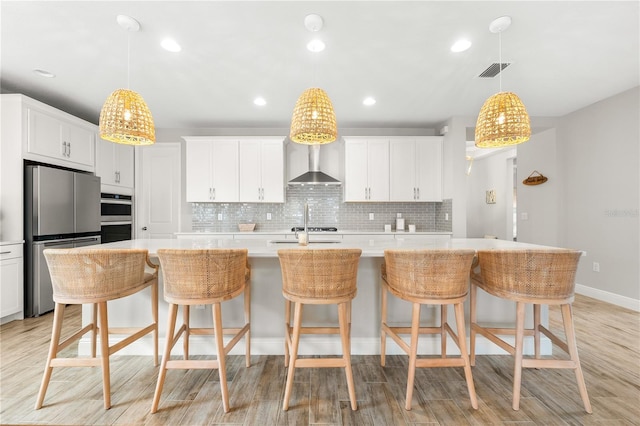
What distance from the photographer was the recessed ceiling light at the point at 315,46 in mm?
2449

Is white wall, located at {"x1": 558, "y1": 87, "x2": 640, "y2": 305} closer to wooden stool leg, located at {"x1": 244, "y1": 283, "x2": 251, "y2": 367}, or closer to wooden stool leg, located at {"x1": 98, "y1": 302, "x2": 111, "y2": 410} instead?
wooden stool leg, located at {"x1": 244, "y1": 283, "x2": 251, "y2": 367}

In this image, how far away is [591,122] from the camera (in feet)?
12.9

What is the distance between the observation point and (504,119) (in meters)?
2.07

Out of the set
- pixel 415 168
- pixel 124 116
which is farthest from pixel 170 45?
pixel 415 168

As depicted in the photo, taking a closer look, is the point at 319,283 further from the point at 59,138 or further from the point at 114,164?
the point at 114,164

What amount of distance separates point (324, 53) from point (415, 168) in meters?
2.65

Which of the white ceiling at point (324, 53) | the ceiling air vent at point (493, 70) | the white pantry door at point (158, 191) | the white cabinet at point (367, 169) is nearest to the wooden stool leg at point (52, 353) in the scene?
the white ceiling at point (324, 53)

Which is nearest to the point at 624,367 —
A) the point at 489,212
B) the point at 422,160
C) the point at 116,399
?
the point at 422,160

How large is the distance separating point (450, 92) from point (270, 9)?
95.3 inches

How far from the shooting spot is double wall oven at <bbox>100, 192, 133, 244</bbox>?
167 inches

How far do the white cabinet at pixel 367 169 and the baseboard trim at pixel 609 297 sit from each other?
9.92ft

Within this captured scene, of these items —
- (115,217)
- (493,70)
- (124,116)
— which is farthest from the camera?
(115,217)

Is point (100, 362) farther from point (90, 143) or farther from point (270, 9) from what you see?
point (90, 143)

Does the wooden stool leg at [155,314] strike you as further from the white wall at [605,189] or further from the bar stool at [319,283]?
the white wall at [605,189]
